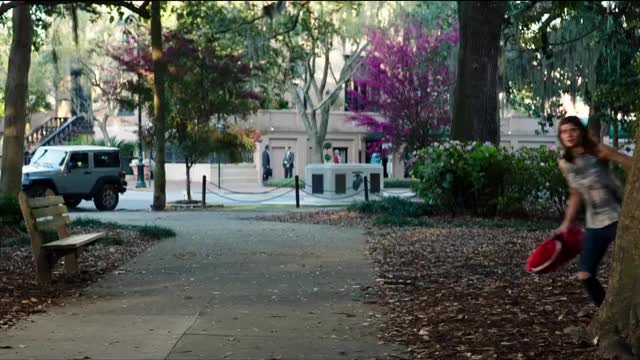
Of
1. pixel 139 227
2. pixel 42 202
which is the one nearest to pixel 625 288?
pixel 42 202

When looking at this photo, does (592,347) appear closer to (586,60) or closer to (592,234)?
(592,234)

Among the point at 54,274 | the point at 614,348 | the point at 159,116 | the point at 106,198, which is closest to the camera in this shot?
the point at 614,348

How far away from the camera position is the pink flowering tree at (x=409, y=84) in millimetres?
38656

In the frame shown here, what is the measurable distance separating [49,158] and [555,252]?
21495mm

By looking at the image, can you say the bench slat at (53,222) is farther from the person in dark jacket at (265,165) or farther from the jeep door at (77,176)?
the person in dark jacket at (265,165)

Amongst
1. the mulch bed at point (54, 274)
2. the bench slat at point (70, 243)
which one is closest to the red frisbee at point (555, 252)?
the mulch bed at point (54, 274)

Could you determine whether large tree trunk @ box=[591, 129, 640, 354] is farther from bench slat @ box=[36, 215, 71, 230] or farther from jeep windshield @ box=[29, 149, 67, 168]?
jeep windshield @ box=[29, 149, 67, 168]

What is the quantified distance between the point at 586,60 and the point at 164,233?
17602mm

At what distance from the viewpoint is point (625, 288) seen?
5.59 meters

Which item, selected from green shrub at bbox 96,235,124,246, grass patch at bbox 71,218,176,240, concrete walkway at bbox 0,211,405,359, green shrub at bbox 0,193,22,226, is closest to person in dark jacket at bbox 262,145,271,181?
grass patch at bbox 71,218,176,240

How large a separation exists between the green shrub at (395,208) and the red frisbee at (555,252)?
11.7 m

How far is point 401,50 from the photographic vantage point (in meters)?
39.7

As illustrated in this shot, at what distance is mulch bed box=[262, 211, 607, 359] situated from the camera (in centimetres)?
625

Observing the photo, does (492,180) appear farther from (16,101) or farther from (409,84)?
(409,84)
